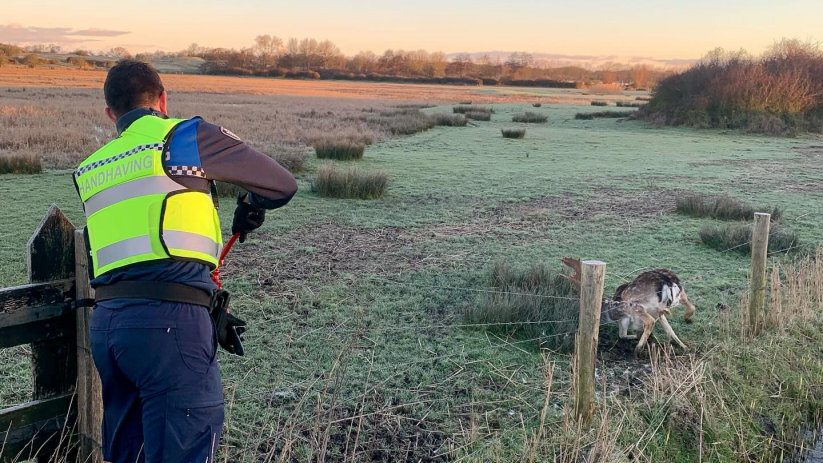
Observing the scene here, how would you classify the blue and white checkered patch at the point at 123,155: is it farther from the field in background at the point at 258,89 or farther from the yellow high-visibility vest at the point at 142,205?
the field in background at the point at 258,89

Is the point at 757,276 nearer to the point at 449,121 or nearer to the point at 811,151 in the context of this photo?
the point at 811,151

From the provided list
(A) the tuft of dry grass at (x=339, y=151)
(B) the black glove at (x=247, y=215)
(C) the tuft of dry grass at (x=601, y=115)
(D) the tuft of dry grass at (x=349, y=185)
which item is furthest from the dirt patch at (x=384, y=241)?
(C) the tuft of dry grass at (x=601, y=115)

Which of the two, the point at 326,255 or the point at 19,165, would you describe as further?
the point at 19,165

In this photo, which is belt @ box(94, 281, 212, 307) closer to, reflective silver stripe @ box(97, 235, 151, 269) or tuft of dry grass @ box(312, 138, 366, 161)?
reflective silver stripe @ box(97, 235, 151, 269)

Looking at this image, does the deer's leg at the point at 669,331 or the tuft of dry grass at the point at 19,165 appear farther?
the tuft of dry grass at the point at 19,165

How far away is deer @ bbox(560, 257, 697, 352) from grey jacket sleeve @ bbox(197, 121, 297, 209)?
3.07 m

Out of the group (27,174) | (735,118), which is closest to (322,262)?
(27,174)

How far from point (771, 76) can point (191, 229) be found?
34.9 meters

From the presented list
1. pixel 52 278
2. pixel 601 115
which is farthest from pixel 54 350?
pixel 601 115

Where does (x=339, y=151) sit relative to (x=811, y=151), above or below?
below

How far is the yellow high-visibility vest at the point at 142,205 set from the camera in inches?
93.0

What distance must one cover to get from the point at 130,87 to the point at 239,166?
531 mm

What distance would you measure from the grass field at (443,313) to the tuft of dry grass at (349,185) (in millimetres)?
299

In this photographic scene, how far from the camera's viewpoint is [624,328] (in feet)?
17.6
